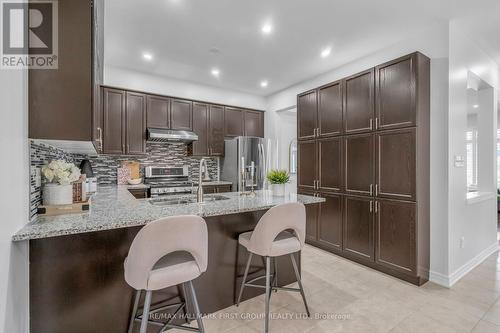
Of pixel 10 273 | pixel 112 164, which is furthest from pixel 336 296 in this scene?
pixel 112 164

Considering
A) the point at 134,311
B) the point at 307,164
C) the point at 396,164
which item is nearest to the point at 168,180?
the point at 307,164

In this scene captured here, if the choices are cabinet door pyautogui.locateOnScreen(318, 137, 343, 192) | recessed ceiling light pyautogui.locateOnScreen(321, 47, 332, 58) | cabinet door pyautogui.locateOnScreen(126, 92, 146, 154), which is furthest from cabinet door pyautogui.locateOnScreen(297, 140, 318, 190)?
cabinet door pyautogui.locateOnScreen(126, 92, 146, 154)

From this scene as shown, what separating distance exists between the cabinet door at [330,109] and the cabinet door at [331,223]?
95 centimetres

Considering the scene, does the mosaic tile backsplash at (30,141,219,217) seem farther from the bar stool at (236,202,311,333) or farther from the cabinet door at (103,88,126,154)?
the bar stool at (236,202,311,333)

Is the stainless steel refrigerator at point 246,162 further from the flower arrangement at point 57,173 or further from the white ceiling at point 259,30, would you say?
the flower arrangement at point 57,173

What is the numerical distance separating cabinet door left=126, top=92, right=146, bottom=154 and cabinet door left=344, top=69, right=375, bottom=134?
3.25 meters

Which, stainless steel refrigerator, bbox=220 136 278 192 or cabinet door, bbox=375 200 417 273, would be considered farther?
stainless steel refrigerator, bbox=220 136 278 192

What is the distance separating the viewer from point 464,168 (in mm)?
2896

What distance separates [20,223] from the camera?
1254 millimetres

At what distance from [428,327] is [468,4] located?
2965 millimetres

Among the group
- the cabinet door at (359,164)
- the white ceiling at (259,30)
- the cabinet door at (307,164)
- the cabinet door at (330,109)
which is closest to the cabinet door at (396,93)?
the cabinet door at (359,164)

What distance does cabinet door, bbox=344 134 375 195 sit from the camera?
10.1 ft

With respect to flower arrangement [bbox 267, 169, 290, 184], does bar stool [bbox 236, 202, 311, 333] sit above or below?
below

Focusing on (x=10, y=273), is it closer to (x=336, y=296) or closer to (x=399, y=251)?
(x=336, y=296)
